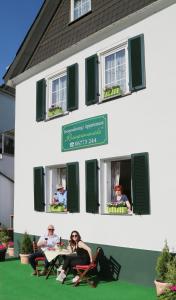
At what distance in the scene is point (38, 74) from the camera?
12.9m

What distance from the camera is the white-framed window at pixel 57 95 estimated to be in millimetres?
11783

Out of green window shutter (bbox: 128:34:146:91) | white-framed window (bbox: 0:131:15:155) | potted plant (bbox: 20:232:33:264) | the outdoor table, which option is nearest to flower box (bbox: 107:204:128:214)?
the outdoor table

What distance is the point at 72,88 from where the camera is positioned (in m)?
11.2

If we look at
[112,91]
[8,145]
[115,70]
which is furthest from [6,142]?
[112,91]

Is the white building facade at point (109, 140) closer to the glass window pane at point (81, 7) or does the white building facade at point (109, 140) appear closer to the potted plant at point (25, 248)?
the potted plant at point (25, 248)

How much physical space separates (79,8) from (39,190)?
224 inches

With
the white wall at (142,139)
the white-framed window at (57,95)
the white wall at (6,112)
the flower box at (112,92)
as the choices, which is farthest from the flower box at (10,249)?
the white wall at (6,112)

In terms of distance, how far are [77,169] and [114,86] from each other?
243 centimetres

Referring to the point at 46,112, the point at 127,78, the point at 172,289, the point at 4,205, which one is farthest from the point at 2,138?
the point at 172,289

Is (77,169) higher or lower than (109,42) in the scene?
lower

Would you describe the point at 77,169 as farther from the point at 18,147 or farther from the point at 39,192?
the point at 18,147

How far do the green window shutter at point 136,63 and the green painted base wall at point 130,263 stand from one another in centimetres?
377

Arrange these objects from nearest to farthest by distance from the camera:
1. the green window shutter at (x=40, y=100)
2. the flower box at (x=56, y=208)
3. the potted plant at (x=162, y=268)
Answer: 1. the potted plant at (x=162, y=268)
2. the flower box at (x=56, y=208)
3. the green window shutter at (x=40, y=100)

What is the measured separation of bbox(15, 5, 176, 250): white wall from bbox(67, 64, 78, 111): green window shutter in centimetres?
16
